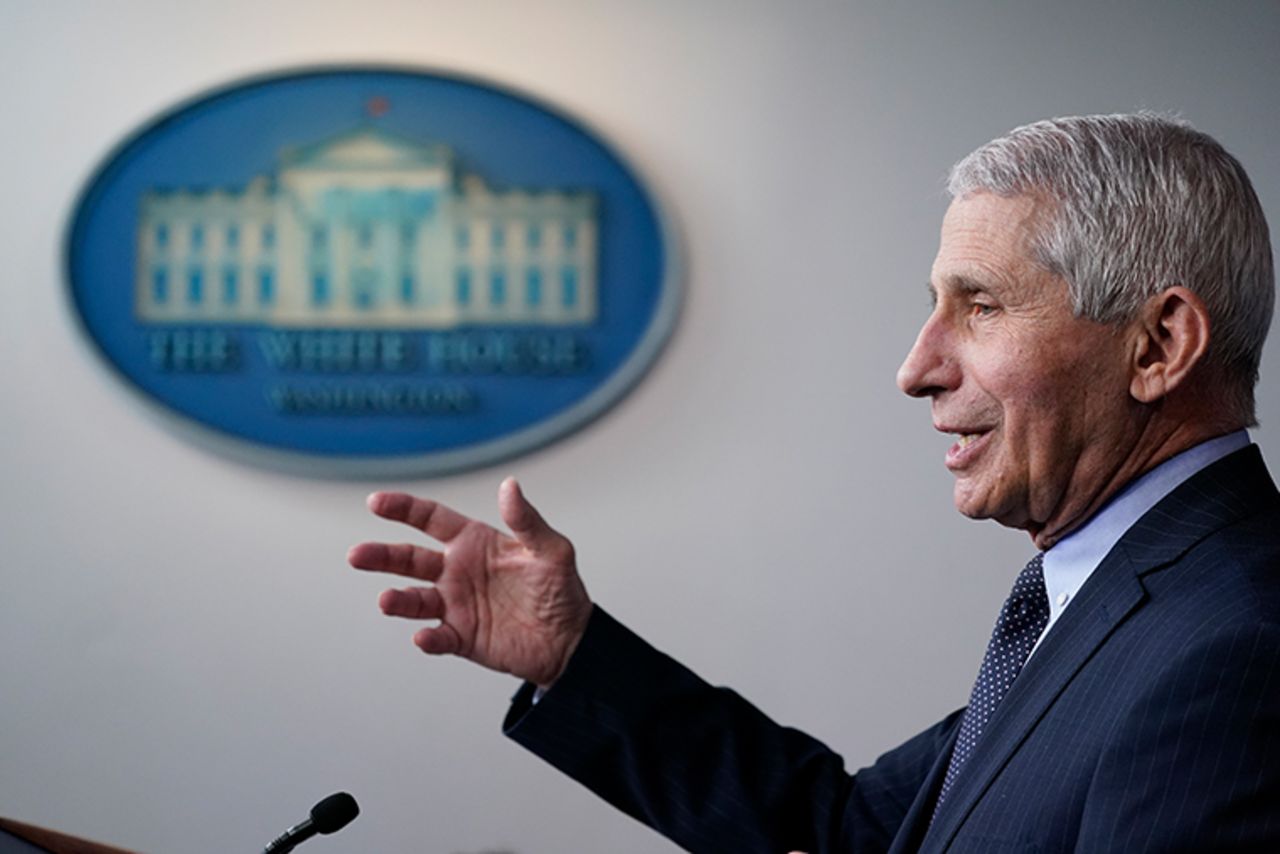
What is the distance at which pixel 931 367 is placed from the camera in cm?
131

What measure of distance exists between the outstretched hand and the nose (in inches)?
17.2

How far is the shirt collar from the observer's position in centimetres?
121

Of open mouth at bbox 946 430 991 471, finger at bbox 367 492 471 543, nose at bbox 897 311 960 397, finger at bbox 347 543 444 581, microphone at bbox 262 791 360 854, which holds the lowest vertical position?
microphone at bbox 262 791 360 854

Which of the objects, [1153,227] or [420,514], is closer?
[1153,227]

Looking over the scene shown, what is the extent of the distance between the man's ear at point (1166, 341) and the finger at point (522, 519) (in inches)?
23.6

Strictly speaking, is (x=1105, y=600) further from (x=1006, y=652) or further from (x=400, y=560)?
(x=400, y=560)

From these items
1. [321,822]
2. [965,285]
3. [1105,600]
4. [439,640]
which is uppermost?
[965,285]

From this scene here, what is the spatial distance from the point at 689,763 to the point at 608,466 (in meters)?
0.90

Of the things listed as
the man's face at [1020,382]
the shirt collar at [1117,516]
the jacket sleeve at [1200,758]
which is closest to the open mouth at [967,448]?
the man's face at [1020,382]

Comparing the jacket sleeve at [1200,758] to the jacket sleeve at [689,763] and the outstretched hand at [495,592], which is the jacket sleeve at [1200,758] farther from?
the outstretched hand at [495,592]

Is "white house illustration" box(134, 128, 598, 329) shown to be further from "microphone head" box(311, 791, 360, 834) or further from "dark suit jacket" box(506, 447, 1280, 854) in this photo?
"microphone head" box(311, 791, 360, 834)

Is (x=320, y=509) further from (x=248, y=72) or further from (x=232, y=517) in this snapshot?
(x=248, y=72)

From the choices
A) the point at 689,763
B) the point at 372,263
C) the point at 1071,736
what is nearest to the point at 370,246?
the point at 372,263

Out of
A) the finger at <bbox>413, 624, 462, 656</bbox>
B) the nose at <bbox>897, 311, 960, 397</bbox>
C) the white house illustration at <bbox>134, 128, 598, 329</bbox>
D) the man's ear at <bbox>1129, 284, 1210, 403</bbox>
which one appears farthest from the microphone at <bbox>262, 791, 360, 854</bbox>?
the white house illustration at <bbox>134, 128, 598, 329</bbox>
